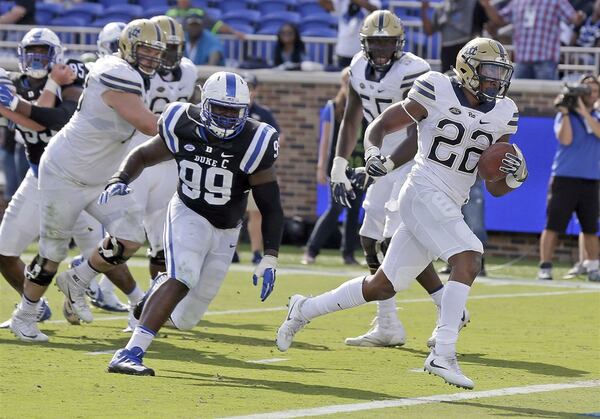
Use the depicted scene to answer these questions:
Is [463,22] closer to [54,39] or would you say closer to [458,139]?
[54,39]

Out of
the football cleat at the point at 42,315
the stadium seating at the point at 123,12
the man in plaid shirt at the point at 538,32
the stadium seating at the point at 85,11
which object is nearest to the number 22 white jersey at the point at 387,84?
the football cleat at the point at 42,315

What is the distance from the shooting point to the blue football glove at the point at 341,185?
8056mm

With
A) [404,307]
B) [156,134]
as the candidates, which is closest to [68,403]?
[156,134]

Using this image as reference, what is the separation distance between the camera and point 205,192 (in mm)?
7082

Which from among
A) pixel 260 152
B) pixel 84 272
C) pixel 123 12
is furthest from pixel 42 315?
pixel 123 12

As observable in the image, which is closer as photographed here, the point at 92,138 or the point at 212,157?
the point at 212,157

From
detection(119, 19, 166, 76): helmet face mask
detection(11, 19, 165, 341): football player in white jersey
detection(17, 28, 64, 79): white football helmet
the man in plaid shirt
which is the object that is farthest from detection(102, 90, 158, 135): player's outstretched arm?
the man in plaid shirt

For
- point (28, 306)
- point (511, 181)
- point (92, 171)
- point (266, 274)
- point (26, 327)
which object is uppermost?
point (511, 181)

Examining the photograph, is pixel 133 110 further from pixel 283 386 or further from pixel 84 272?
pixel 283 386

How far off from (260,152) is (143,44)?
1539 mm

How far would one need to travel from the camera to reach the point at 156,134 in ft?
25.1

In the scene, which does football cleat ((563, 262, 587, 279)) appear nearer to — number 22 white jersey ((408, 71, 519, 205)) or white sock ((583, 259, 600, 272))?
white sock ((583, 259, 600, 272))

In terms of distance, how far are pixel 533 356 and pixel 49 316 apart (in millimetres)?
3152

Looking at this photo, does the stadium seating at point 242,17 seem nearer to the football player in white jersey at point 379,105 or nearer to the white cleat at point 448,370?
the football player in white jersey at point 379,105
